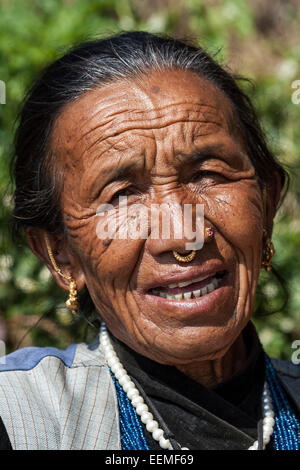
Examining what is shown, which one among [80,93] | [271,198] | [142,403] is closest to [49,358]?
[142,403]

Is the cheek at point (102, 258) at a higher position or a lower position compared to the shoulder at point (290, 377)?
higher

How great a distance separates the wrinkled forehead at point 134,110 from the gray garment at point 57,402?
0.78m

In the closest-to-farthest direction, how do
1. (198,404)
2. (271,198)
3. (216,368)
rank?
(198,404), (216,368), (271,198)

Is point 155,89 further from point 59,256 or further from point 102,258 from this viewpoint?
point 59,256

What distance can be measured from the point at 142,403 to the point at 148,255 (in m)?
0.56

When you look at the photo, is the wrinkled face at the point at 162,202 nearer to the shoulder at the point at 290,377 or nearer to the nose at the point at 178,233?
the nose at the point at 178,233

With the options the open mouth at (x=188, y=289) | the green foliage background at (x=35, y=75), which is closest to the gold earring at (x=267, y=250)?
the open mouth at (x=188, y=289)

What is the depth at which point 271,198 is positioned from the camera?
2570 millimetres

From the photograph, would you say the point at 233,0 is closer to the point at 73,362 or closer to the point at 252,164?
the point at 252,164

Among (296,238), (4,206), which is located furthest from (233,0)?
(4,206)

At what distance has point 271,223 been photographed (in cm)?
249

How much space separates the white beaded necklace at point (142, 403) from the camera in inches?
85.3

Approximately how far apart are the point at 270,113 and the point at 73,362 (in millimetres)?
3029

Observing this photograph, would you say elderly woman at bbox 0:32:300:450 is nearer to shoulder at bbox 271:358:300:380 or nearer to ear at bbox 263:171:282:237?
ear at bbox 263:171:282:237
